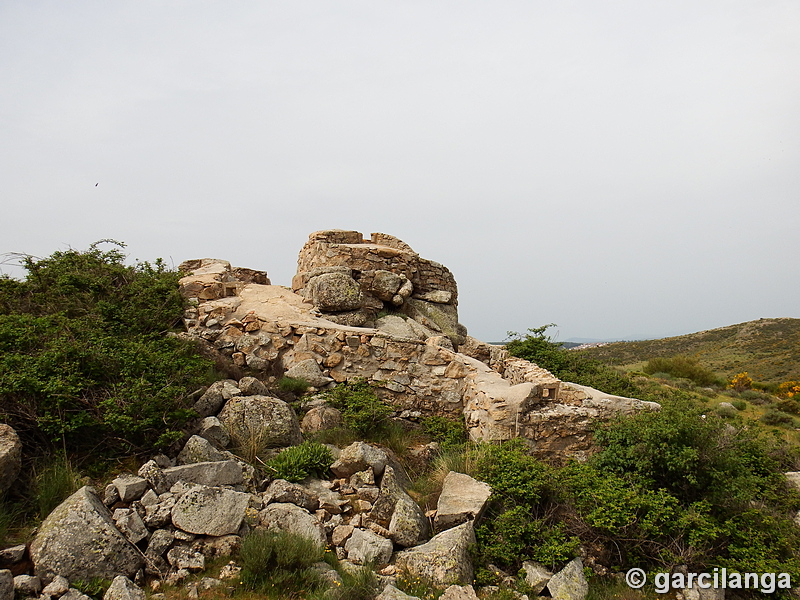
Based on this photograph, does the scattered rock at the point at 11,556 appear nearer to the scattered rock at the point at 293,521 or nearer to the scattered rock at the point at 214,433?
the scattered rock at the point at 293,521

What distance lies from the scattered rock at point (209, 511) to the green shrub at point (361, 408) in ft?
8.84

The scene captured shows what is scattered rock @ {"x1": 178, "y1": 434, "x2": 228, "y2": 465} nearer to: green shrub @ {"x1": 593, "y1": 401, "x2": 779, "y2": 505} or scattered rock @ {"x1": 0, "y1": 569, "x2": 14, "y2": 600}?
scattered rock @ {"x1": 0, "y1": 569, "x2": 14, "y2": 600}

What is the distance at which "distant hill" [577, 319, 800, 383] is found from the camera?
2552 centimetres

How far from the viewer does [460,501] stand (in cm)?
522

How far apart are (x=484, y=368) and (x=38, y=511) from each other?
21.6ft

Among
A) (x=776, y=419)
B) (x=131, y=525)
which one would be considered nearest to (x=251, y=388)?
(x=131, y=525)

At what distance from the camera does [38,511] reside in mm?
4164

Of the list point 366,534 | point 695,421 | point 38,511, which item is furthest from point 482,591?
point 38,511

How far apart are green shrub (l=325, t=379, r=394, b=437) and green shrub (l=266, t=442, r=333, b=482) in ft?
4.27

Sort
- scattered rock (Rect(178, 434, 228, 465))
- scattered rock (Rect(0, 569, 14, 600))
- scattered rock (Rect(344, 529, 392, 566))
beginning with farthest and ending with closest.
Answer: scattered rock (Rect(178, 434, 228, 465)), scattered rock (Rect(344, 529, 392, 566)), scattered rock (Rect(0, 569, 14, 600))

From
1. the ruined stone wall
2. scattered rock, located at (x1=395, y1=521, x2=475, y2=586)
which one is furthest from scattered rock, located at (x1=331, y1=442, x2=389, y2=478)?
the ruined stone wall

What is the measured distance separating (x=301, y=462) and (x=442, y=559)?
75.0 inches

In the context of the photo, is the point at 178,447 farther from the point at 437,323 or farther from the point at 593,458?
the point at 437,323

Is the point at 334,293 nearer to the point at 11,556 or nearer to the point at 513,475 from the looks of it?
the point at 513,475
